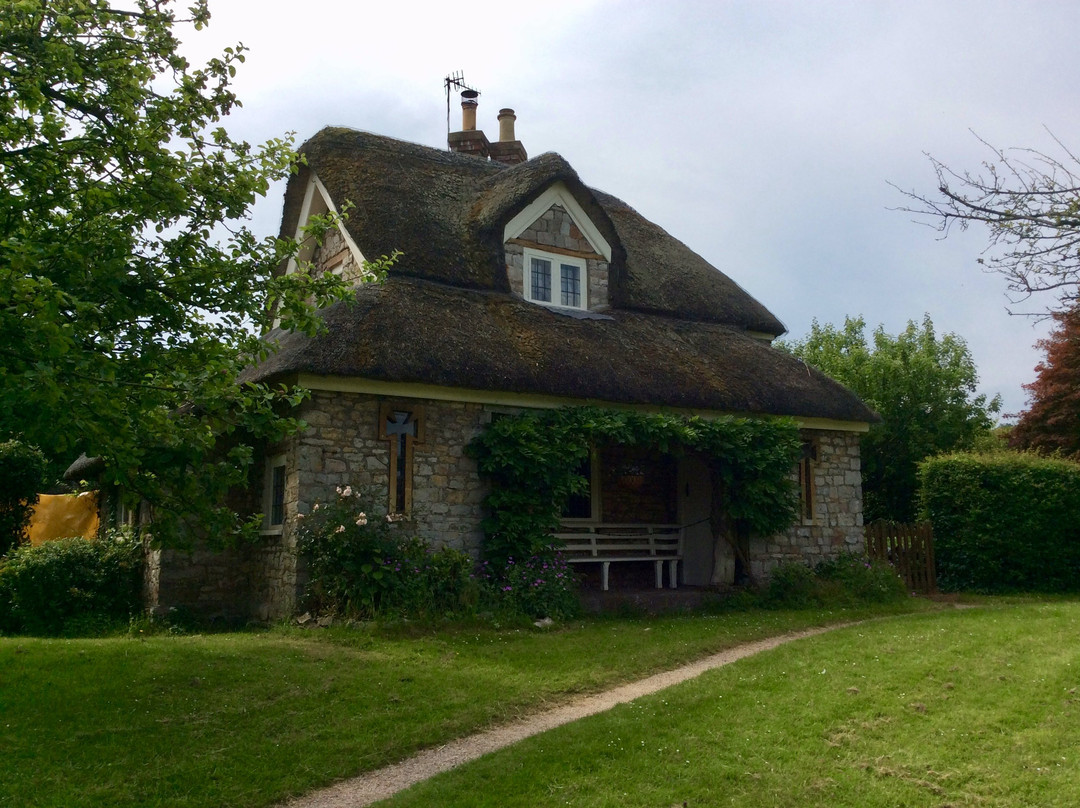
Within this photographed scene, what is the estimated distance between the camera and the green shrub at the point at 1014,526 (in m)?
17.5

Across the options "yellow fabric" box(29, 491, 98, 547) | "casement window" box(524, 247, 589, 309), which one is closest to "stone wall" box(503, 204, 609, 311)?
"casement window" box(524, 247, 589, 309)

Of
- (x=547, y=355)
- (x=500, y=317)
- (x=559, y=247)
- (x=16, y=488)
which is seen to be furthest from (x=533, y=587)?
(x=16, y=488)

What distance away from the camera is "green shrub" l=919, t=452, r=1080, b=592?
688 inches

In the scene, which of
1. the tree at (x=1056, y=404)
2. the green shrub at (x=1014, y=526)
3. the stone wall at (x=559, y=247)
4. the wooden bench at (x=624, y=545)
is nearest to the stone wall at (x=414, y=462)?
the wooden bench at (x=624, y=545)

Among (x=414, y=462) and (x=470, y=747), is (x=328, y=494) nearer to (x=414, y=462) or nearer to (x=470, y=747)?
(x=414, y=462)

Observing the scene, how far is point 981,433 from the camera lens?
27250 millimetres

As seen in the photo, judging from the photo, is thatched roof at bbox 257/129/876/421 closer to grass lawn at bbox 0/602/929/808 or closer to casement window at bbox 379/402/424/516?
casement window at bbox 379/402/424/516

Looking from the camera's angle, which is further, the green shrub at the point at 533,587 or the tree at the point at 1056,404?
the tree at the point at 1056,404

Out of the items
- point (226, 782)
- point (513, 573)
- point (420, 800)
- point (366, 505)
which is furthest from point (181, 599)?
point (420, 800)

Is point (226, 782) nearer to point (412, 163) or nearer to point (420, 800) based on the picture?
point (420, 800)

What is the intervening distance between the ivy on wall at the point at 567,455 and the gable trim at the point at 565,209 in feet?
13.0

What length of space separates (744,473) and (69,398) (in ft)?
36.5

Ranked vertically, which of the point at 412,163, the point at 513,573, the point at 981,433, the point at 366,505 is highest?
the point at 412,163

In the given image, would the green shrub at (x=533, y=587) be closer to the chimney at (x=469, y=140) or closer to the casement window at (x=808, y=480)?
the casement window at (x=808, y=480)
